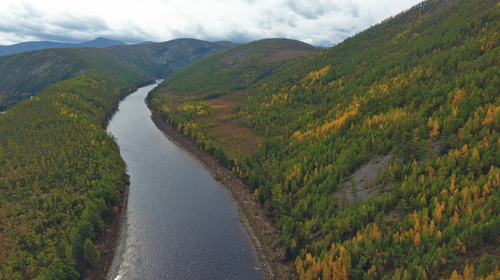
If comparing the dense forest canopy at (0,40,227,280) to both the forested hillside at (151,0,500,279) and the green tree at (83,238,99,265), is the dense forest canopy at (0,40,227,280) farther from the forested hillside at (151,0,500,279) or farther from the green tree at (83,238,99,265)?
the forested hillside at (151,0,500,279)

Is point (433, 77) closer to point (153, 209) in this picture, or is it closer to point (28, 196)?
point (153, 209)

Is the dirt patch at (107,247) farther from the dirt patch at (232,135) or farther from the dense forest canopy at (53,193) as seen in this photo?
the dirt patch at (232,135)

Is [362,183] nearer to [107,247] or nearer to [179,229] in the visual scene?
[179,229]

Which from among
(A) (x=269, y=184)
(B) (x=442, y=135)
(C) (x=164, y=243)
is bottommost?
(C) (x=164, y=243)

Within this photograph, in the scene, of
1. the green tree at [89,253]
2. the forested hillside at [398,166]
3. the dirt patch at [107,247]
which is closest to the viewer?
the forested hillside at [398,166]

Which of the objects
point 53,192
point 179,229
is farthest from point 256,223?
point 53,192

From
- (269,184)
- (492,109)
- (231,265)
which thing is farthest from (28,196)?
(492,109)

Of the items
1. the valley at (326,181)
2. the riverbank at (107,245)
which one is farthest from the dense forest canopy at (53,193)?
the riverbank at (107,245)
